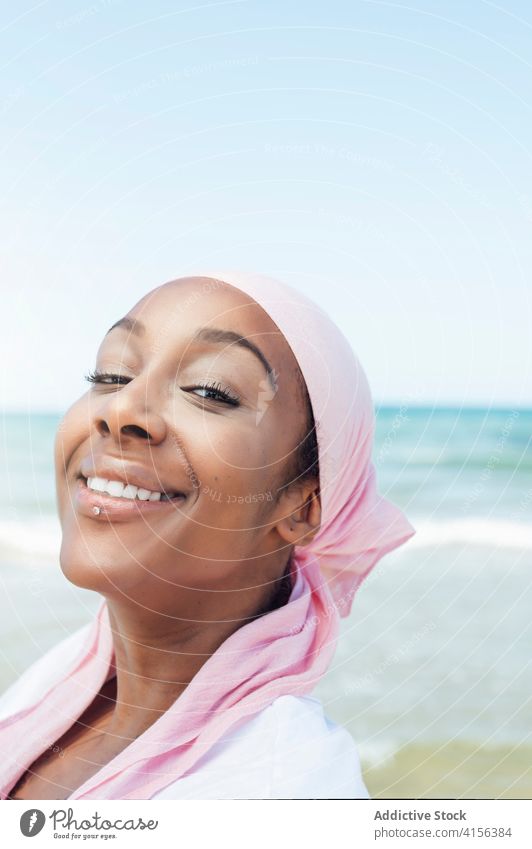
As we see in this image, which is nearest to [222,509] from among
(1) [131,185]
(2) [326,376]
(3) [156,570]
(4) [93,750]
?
(3) [156,570]

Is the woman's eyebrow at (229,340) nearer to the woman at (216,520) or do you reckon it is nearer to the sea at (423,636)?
the woman at (216,520)

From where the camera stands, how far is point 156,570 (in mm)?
1361

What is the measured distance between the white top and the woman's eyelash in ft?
1.38

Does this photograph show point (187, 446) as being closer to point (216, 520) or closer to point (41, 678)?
point (216, 520)

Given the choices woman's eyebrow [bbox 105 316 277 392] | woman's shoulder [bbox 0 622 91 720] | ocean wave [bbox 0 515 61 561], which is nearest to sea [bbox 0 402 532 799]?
ocean wave [bbox 0 515 61 561]

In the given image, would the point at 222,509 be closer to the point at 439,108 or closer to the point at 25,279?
the point at 25,279

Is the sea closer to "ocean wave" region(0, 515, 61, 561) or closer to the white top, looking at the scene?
"ocean wave" region(0, 515, 61, 561)

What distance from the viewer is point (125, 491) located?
4.50 ft

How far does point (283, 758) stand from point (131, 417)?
0.51m

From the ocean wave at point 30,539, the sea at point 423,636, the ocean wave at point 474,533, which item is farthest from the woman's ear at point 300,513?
the ocean wave at point 474,533

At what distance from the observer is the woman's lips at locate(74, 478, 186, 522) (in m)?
1.36

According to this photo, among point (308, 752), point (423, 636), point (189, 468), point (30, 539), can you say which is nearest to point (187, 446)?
point (189, 468)

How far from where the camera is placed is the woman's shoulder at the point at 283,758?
1.28 meters
